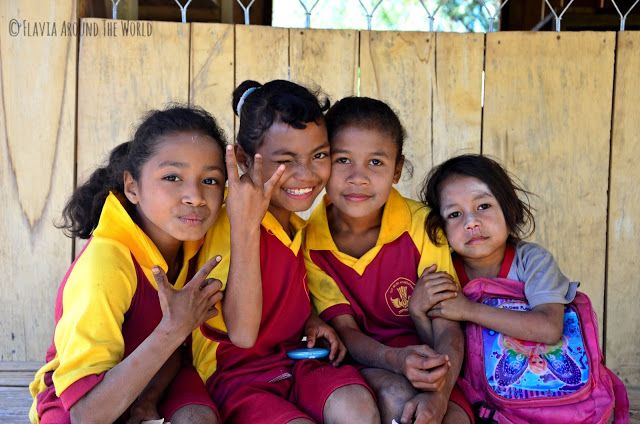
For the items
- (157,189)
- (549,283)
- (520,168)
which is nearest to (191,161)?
(157,189)

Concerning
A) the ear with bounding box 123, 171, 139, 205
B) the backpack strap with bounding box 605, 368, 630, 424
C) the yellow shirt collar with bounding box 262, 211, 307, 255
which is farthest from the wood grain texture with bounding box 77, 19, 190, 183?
the backpack strap with bounding box 605, 368, 630, 424

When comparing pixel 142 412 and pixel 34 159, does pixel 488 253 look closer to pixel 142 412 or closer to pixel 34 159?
pixel 142 412

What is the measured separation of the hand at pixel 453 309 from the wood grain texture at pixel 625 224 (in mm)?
934

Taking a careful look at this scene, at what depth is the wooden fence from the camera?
2504 mm

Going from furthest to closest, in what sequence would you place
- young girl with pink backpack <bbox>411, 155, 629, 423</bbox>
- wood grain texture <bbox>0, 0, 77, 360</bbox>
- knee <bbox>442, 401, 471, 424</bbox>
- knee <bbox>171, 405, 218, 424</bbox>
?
1. wood grain texture <bbox>0, 0, 77, 360</bbox>
2. young girl with pink backpack <bbox>411, 155, 629, 423</bbox>
3. knee <bbox>442, 401, 471, 424</bbox>
4. knee <bbox>171, 405, 218, 424</bbox>

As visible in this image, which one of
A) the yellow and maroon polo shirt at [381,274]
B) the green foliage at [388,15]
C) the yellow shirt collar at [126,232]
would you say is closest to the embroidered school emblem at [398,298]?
the yellow and maroon polo shirt at [381,274]

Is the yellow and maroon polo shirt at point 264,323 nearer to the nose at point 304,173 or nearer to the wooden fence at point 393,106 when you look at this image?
the nose at point 304,173

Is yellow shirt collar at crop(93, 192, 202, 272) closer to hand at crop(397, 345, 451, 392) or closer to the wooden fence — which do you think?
hand at crop(397, 345, 451, 392)

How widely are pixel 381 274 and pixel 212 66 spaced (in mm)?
1022

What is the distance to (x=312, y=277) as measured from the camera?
2.05m

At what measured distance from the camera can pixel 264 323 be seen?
1.88 m

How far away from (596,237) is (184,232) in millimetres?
1575

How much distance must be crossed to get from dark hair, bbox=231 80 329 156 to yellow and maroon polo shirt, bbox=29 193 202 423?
0.37 m

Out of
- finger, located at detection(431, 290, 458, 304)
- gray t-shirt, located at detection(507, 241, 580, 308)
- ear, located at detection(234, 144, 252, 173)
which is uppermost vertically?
ear, located at detection(234, 144, 252, 173)
